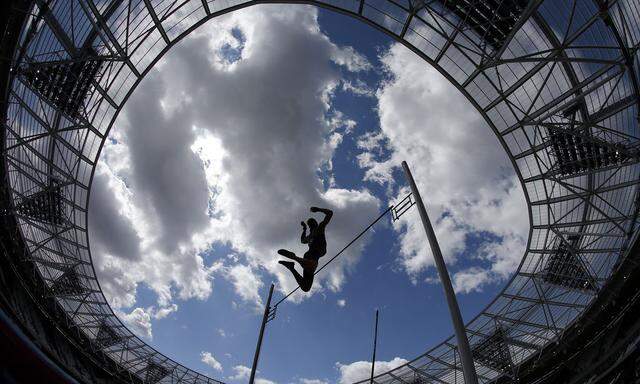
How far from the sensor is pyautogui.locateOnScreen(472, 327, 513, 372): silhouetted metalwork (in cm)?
2575

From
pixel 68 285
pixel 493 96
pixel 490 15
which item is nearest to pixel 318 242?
pixel 490 15

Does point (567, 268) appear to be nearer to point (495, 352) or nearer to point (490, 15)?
point (495, 352)

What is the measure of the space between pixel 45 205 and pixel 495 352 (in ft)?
92.7

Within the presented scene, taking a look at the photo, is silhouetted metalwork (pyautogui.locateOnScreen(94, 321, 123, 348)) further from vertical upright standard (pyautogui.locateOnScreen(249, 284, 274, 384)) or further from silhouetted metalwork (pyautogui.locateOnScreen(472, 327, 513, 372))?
silhouetted metalwork (pyautogui.locateOnScreen(472, 327, 513, 372))

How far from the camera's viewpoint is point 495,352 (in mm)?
26203

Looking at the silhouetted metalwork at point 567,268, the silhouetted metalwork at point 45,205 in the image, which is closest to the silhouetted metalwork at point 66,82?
the silhouetted metalwork at point 45,205

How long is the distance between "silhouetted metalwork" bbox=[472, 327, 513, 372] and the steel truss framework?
11.4ft

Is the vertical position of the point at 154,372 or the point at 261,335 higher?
the point at 154,372

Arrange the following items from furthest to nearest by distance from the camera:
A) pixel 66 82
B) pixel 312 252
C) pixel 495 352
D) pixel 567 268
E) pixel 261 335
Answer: pixel 495 352
pixel 567 268
pixel 261 335
pixel 66 82
pixel 312 252

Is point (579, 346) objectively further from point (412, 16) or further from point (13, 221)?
point (13, 221)

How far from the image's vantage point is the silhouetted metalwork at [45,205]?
19.6 m

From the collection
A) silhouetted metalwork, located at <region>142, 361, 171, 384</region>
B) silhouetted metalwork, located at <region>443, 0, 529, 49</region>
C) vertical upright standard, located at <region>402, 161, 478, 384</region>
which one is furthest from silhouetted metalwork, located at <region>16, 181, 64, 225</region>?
silhouetted metalwork, located at <region>443, 0, 529, 49</region>

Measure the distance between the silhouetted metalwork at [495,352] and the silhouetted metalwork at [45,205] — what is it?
1059 inches

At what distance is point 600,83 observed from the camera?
14445 mm
